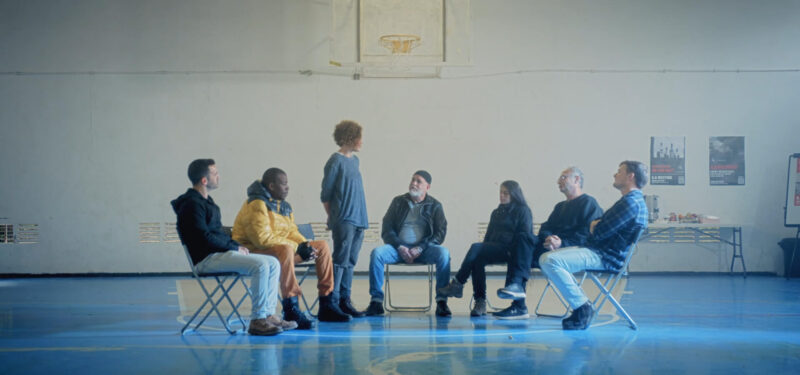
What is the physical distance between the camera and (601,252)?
501 centimetres

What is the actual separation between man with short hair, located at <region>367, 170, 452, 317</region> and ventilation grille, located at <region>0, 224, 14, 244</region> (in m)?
5.95

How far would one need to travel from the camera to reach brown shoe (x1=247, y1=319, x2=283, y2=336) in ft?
15.1

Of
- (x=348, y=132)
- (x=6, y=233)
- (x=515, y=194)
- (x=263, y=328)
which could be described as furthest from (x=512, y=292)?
(x=6, y=233)

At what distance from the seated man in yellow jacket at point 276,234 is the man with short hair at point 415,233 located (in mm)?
791

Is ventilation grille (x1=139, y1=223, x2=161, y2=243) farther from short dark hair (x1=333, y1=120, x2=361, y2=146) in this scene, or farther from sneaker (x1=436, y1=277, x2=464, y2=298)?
sneaker (x1=436, y1=277, x2=464, y2=298)

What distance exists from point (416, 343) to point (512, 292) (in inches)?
50.7

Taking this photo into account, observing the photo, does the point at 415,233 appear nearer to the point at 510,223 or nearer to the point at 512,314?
the point at 510,223

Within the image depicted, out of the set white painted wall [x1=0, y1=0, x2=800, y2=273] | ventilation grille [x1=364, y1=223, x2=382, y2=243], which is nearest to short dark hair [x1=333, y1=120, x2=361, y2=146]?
white painted wall [x1=0, y1=0, x2=800, y2=273]

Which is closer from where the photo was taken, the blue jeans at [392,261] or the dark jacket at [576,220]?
the dark jacket at [576,220]

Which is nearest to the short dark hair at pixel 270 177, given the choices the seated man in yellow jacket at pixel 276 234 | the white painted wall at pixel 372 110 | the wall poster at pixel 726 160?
the seated man in yellow jacket at pixel 276 234

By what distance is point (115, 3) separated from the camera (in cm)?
950

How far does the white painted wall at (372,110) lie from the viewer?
30.9ft

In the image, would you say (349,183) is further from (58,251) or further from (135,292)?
(58,251)

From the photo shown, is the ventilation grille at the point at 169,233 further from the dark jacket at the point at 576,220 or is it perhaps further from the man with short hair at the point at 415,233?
the dark jacket at the point at 576,220
